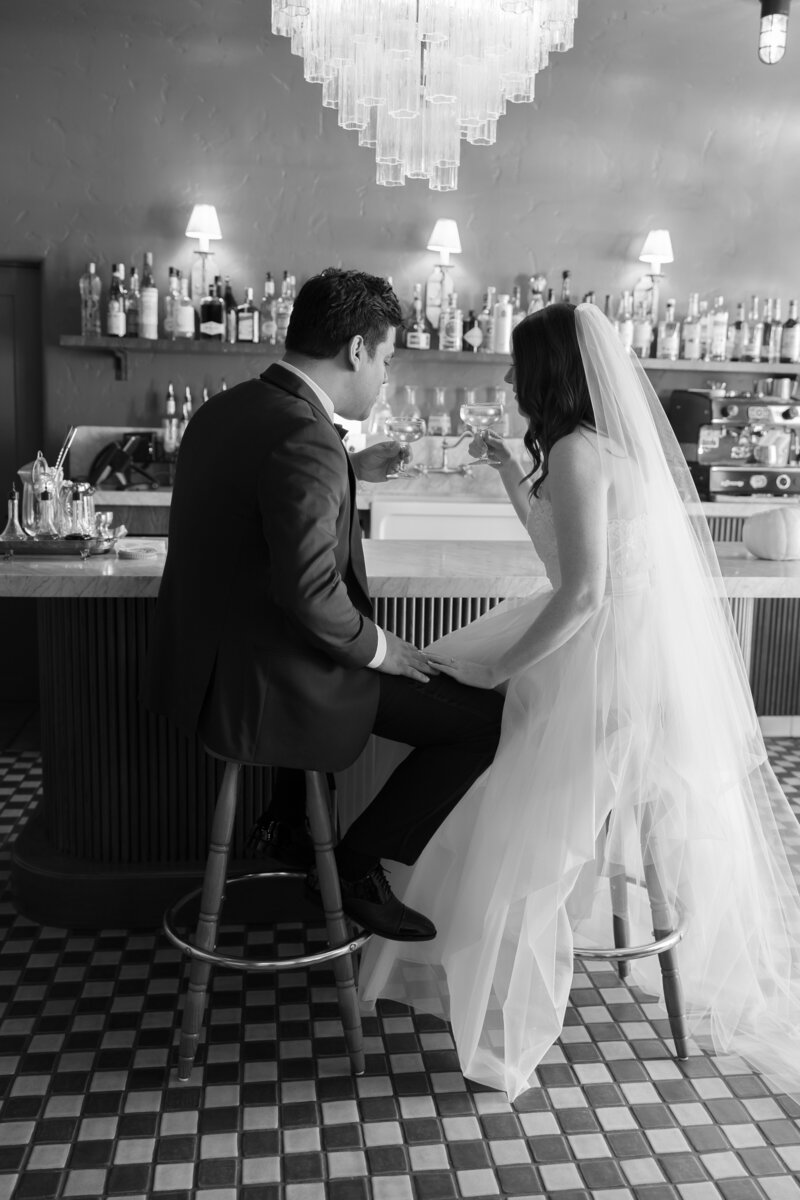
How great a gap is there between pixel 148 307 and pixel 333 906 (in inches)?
151

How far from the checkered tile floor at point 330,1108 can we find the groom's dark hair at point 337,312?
144cm

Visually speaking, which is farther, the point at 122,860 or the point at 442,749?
the point at 122,860

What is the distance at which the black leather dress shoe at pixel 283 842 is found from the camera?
2.36m

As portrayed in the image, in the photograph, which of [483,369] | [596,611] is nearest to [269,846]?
[596,611]

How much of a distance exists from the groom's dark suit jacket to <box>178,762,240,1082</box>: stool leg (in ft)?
0.56

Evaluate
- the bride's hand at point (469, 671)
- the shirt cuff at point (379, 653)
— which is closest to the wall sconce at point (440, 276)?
the bride's hand at point (469, 671)

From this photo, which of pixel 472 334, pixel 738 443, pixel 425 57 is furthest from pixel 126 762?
pixel 738 443

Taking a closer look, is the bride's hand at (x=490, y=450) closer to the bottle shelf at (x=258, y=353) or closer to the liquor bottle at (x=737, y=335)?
the bottle shelf at (x=258, y=353)

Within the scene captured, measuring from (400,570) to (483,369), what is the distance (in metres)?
3.31

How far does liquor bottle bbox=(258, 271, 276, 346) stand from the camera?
535 centimetres

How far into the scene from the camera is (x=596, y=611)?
2.14 m

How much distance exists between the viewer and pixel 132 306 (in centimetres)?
529

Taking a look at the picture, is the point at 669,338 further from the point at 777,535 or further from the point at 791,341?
the point at 777,535

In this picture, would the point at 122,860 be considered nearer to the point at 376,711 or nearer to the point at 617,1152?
the point at 376,711
